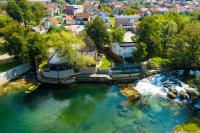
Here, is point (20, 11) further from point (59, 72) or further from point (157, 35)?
point (157, 35)

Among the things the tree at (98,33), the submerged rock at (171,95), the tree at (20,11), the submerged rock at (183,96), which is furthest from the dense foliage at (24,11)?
the submerged rock at (183,96)

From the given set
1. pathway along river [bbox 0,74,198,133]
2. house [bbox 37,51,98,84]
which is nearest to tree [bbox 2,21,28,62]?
house [bbox 37,51,98,84]

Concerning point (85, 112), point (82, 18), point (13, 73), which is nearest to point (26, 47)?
point (13, 73)

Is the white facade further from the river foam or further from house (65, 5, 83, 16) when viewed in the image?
the river foam

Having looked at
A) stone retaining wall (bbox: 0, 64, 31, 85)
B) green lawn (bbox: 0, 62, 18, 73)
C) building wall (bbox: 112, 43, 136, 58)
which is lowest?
stone retaining wall (bbox: 0, 64, 31, 85)

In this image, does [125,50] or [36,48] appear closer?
[36,48]

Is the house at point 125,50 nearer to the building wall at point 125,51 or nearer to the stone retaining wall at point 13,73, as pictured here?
the building wall at point 125,51
